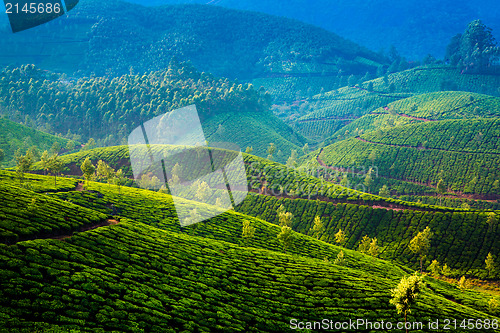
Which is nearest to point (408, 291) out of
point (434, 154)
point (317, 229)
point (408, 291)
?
point (408, 291)

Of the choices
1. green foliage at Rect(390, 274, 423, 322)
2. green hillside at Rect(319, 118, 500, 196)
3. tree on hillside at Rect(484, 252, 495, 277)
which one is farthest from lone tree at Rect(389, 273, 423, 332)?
green hillside at Rect(319, 118, 500, 196)

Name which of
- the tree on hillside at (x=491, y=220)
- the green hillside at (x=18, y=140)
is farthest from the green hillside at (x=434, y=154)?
the green hillside at (x=18, y=140)

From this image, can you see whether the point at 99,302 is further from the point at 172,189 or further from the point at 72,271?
the point at 172,189

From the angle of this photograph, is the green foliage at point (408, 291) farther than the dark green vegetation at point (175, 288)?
Yes

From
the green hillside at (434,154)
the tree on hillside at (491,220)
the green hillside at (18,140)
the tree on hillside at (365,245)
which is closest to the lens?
the tree on hillside at (365,245)

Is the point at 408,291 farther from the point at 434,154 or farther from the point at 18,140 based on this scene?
Result: the point at 18,140

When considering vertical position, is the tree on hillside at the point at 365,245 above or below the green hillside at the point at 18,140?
below

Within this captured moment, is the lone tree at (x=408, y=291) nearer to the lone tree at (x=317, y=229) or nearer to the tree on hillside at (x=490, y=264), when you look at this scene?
the tree on hillside at (x=490, y=264)

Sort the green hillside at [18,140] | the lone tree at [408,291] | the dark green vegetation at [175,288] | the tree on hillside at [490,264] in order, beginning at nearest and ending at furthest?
the dark green vegetation at [175,288] < the lone tree at [408,291] < the tree on hillside at [490,264] < the green hillside at [18,140]
